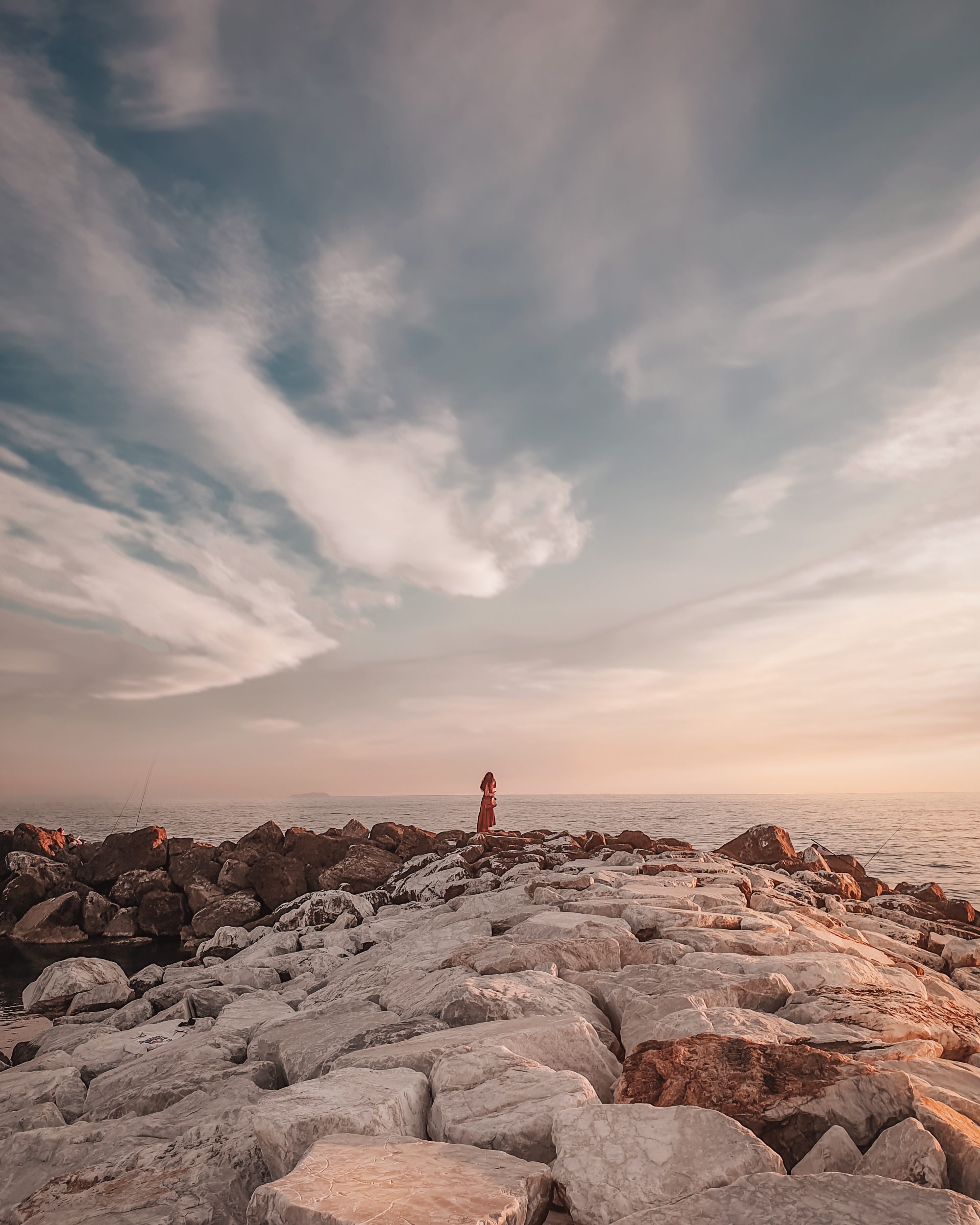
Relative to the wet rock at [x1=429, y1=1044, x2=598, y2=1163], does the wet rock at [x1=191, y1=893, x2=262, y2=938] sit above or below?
below

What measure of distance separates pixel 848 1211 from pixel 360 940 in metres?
8.00

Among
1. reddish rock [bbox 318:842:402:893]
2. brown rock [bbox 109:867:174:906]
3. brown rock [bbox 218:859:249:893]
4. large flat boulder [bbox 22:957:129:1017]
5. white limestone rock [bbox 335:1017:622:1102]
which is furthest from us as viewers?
brown rock [bbox 109:867:174:906]

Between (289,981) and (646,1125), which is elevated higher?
(646,1125)

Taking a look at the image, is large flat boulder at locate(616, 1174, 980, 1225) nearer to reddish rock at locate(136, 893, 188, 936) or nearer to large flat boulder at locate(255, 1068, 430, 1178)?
large flat boulder at locate(255, 1068, 430, 1178)

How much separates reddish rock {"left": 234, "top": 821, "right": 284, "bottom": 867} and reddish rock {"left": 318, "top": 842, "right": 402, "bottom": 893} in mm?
2129

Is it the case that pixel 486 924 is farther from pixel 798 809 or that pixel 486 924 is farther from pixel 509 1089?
pixel 798 809

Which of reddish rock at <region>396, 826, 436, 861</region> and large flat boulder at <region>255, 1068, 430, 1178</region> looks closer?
large flat boulder at <region>255, 1068, 430, 1178</region>

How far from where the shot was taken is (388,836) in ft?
51.3

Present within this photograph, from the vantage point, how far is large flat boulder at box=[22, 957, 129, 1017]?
8.56 metres

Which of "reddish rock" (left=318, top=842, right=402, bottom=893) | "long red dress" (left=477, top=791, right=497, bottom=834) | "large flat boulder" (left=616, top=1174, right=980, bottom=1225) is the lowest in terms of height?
"large flat boulder" (left=616, top=1174, right=980, bottom=1225)

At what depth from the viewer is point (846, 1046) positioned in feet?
10.5

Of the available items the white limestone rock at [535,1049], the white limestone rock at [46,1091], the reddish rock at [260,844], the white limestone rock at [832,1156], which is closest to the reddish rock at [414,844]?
the reddish rock at [260,844]

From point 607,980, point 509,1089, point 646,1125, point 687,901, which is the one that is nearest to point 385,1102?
point 509,1089

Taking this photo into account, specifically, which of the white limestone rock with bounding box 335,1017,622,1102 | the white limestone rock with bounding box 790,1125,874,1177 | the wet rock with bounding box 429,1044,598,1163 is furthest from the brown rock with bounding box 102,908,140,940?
the white limestone rock with bounding box 790,1125,874,1177
